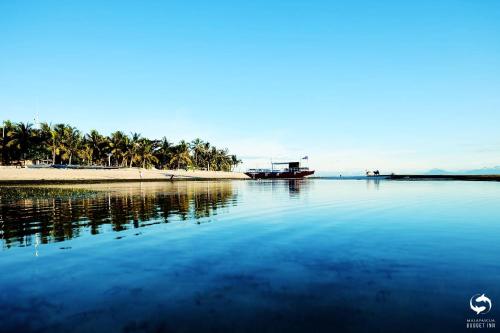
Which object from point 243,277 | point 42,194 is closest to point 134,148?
point 42,194

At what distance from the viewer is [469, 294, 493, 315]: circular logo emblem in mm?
5929

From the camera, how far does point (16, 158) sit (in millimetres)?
82438

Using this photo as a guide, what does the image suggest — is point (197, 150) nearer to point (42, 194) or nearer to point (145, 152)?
point (145, 152)

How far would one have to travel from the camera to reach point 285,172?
540ft

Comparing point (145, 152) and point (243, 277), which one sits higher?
point (145, 152)

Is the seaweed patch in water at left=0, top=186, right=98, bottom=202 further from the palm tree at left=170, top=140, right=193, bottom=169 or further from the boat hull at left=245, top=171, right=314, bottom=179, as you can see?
the boat hull at left=245, top=171, right=314, bottom=179

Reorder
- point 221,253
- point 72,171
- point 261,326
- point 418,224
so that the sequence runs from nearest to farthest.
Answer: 1. point 261,326
2. point 221,253
3. point 418,224
4. point 72,171

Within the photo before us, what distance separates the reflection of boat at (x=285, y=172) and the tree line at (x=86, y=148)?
26749mm

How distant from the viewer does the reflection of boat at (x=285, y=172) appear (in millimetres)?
158750

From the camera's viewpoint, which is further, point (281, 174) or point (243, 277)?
point (281, 174)

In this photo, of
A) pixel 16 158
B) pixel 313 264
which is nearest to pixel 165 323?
pixel 313 264

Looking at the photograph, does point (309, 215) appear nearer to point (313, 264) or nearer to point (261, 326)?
point (313, 264)

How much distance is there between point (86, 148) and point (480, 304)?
376 ft

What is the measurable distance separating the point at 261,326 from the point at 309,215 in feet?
49.0
